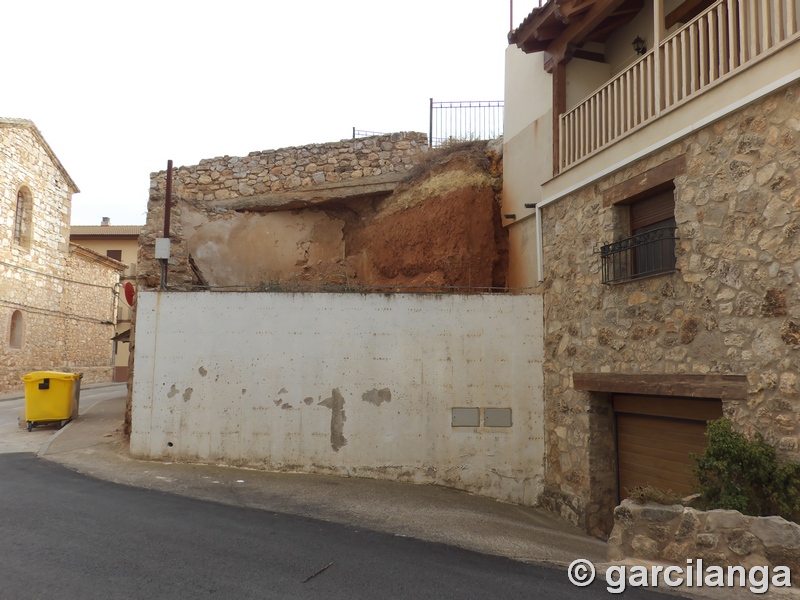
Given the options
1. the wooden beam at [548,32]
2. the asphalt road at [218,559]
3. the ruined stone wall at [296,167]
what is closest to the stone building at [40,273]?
the ruined stone wall at [296,167]

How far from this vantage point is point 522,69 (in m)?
10.9

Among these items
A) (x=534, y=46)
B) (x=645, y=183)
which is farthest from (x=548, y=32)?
(x=645, y=183)

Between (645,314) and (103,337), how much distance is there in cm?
2735

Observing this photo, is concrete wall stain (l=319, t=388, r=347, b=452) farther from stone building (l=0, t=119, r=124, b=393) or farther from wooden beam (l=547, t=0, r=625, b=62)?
stone building (l=0, t=119, r=124, b=393)

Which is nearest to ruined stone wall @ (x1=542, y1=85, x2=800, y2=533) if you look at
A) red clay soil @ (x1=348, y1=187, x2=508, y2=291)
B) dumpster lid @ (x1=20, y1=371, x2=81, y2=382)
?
red clay soil @ (x1=348, y1=187, x2=508, y2=291)

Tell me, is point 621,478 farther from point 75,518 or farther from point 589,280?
point 75,518

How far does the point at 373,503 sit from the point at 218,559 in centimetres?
291

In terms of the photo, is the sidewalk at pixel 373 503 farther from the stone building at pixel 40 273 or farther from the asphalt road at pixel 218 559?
the stone building at pixel 40 273

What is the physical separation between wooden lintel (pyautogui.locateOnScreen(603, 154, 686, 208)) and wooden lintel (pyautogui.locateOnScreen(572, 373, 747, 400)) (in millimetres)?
2176

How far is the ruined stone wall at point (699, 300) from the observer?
5570mm

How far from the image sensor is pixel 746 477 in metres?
5.52

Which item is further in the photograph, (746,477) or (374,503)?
(374,503)

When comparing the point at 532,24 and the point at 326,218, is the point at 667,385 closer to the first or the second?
the point at 532,24

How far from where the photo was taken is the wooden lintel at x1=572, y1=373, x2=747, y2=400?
6.00 m
